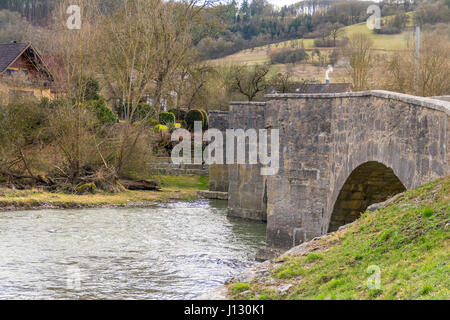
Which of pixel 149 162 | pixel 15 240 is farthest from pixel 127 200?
pixel 15 240

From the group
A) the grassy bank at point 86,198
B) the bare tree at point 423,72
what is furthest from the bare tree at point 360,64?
the grassy bank at point 86,198

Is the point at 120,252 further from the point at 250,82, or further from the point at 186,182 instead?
the point at 250,82

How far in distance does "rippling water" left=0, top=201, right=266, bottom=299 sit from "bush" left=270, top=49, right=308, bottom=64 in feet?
145

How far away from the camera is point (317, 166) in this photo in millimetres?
13539

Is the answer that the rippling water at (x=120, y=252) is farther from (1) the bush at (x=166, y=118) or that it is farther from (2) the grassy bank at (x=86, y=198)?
(1) the bush at (x=166, y=118)

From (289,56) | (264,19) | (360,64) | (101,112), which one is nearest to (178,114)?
(360,64)

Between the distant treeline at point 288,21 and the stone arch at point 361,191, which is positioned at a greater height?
the distant treeline at point 288,21

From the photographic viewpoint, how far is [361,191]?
1272 cm

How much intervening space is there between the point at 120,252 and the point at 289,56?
5213 cm

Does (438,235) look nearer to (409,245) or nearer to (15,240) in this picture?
(409,245)

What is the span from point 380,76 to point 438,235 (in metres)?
30.5

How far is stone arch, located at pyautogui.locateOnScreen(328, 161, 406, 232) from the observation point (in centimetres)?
1193

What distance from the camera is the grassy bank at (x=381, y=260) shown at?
5.48m

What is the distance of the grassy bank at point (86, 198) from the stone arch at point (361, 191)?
1229cm
